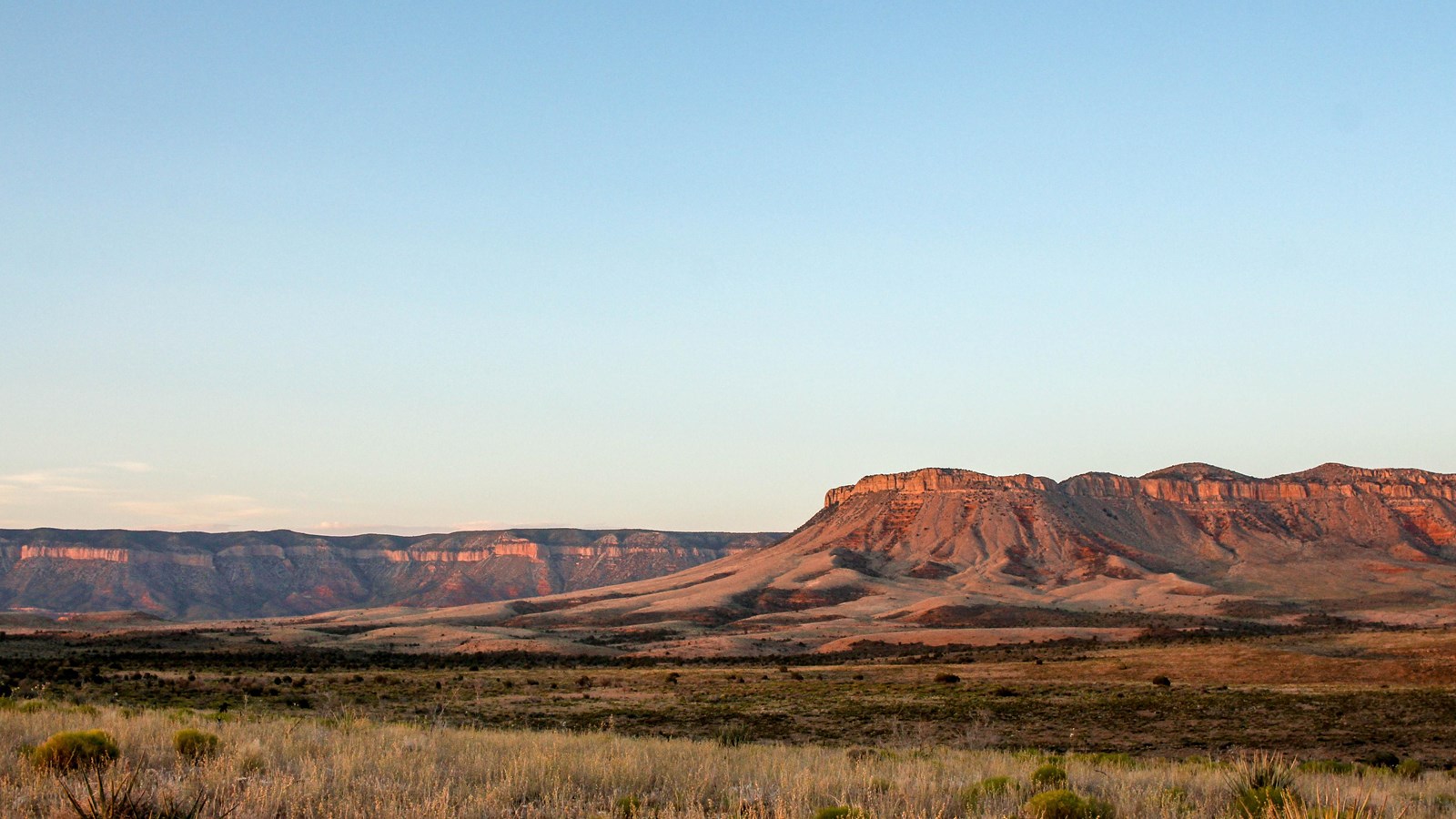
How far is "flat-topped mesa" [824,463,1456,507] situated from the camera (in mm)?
189250

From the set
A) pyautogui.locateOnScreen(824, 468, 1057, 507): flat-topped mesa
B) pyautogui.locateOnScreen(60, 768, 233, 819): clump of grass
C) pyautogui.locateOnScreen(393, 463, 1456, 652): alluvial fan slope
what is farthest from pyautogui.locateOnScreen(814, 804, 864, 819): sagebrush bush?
pyautogui.locateOnScreen(824, 468, 1057, 507): flat-topped mesa

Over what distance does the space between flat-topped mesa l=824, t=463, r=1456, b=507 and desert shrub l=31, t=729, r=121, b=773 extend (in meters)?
187

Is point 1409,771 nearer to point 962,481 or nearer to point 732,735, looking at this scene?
point 732,735

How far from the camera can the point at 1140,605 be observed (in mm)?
125562

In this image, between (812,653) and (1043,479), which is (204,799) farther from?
(1043,479)

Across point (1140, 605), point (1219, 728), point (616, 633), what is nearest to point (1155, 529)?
point (1140, 605)

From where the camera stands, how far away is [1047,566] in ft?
524

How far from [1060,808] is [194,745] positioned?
9.02m

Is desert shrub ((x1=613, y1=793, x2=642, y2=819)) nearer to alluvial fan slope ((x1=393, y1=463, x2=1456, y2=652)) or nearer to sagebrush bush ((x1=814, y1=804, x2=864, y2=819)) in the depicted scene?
sagebrush bush ((x1=814, y1=804, x2=864, y2=819))

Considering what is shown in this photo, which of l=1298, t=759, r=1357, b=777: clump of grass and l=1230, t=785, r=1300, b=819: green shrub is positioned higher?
l=1230, t=785, r=1300, b=819: green shrub

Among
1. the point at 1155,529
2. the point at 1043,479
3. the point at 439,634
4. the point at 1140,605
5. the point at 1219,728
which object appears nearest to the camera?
the point at 1219,728

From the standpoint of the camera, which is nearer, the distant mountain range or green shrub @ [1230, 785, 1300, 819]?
green shrub @ [1230, 785, 1300, 819]

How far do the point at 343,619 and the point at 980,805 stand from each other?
143239 millimetres

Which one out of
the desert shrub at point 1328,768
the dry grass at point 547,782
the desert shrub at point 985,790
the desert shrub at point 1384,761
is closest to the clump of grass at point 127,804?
the dry grass at point 547,782
